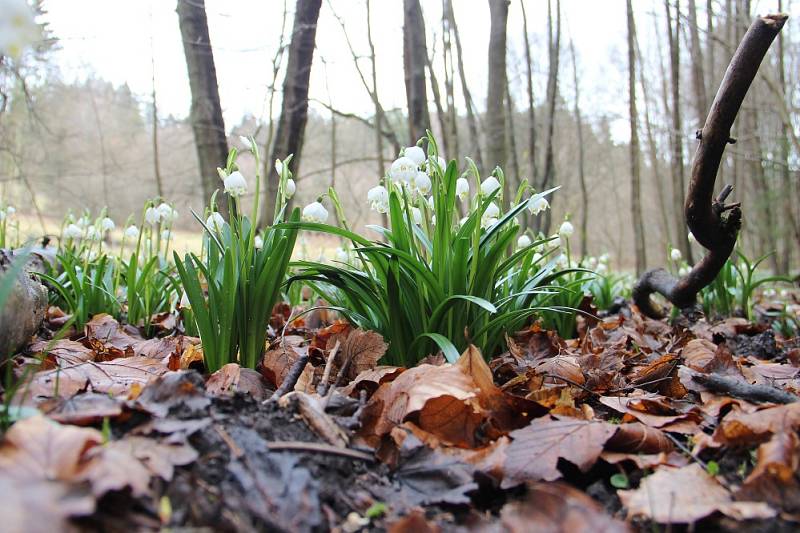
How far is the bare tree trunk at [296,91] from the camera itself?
522 centimetres

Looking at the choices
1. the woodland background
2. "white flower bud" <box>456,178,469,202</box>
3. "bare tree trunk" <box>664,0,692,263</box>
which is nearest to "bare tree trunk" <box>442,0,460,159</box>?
the woodland background

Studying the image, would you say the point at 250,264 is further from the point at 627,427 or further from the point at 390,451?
the point at 627,427

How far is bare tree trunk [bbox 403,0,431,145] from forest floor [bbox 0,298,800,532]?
462 cm

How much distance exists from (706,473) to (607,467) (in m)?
0.19

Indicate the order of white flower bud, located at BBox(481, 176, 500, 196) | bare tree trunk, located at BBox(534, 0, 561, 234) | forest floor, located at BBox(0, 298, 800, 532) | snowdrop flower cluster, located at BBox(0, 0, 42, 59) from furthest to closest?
bare tree trunk, located at BBox(534, 0, 561, 234)
snowdrop flower cluster, located at BBox(0, 0, 42, 59)
white flower bud, located at BBox(481, 176, 500, 196)
forest floor, located at BBox(0, 298, 800, 532)

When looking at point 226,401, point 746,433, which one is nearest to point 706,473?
point 746,433

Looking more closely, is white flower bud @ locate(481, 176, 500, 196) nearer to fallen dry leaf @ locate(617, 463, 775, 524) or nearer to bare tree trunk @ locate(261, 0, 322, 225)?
fallen dry leaf @ locate(617, 463, 775, 524)

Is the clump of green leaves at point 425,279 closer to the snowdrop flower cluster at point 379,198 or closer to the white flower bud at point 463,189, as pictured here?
the snowdrop flower cluster at point 379,198

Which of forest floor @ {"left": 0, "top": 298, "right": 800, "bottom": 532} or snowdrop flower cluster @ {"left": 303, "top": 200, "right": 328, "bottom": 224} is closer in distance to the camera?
forest floor @ {"left": 0, "top": 298, "right": 800, "bottom": 532}

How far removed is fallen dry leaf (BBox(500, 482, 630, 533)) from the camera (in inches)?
31.3

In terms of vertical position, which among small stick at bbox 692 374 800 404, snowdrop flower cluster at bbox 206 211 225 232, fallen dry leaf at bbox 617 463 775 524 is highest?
snowdrop flower cluster at bbox 206 211 225 232

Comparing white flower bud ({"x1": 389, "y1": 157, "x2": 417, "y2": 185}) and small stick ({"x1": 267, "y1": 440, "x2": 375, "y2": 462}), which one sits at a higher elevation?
white flower bud ({"x1": 389, "y1": 157, "x2": 417, "y2": 185})

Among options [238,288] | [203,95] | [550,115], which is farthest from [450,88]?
[238,288]

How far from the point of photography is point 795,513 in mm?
858
